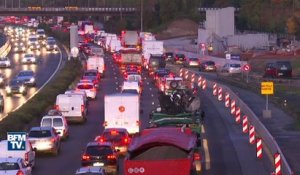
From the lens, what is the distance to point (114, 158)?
3316 cm

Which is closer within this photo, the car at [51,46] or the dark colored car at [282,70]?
the dark colored car at [282,70]

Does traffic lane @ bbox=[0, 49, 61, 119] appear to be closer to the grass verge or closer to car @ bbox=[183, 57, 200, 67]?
the grass verge

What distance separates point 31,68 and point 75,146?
5605 cm

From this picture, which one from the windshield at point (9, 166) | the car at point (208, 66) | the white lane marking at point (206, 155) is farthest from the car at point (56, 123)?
the car at point (208, 66)

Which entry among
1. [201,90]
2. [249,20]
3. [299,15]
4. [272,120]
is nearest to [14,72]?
[201,90]

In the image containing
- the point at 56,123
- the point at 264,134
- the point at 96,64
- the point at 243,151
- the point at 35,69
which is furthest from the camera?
the point at 35,69

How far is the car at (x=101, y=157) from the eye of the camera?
32.7 m

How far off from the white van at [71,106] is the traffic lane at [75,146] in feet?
1.79

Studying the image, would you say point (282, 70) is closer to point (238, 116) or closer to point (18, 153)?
point (238, 116)

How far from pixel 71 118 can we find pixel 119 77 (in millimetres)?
36768

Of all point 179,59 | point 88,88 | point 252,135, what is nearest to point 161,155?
point 252,135

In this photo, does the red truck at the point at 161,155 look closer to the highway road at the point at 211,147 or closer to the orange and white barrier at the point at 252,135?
the highway road at the point at 211,147

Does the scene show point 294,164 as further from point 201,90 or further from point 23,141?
point 201,90

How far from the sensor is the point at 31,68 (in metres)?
97.9
